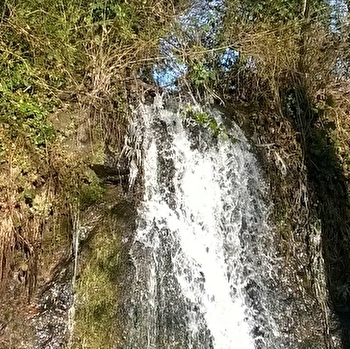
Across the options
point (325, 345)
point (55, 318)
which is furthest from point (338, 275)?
point (55, 318)

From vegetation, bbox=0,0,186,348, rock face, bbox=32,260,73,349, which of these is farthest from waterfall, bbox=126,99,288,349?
rock face, bbox=32,260,73,349

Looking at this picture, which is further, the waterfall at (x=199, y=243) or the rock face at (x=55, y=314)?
the waterfall at (x=199, y=243)

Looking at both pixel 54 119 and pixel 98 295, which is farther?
pixel 54 119

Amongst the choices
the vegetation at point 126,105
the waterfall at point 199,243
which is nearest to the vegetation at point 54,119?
the vegetation at point 126,105

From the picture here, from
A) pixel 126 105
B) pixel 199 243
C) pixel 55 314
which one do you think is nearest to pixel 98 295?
pixel 55 314

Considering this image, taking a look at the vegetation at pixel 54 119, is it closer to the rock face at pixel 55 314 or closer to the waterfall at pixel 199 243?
the rock face at pixel 55 314

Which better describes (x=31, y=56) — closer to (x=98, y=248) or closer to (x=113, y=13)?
(x=113, y=13)

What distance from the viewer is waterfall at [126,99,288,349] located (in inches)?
147

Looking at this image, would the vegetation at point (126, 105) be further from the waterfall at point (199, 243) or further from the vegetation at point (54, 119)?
the waterfall at point (199, 243)

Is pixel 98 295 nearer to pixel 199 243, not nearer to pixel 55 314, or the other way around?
pixel 55 314

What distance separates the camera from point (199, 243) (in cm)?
407

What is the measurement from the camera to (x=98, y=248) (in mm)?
3824

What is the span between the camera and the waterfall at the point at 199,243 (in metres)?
3.73

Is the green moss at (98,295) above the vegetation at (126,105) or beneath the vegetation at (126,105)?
beneath
